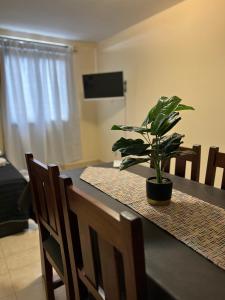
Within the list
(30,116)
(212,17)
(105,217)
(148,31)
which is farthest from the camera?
(30,116)

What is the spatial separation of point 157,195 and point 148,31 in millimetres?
2898

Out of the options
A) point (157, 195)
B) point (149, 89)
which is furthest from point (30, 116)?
point (157, 195)

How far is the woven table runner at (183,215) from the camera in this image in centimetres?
90

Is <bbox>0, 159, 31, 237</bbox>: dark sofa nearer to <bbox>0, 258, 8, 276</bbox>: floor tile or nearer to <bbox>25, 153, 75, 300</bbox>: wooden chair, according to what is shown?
<bbox>0, 258, 8, 276</bbox>: floor tile

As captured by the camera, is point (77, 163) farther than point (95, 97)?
Yes

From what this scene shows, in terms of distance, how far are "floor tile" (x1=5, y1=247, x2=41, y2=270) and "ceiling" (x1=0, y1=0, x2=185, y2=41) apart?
8.55ft

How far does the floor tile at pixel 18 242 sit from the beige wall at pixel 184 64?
6.83 feet

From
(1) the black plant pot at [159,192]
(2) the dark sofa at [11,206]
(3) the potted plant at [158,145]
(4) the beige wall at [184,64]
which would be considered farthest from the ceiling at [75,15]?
(1) the black plant pot at [159,192]

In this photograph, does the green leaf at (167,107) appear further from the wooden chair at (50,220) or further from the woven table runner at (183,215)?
the wooden chair at (50,220)

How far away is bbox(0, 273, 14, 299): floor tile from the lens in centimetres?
168

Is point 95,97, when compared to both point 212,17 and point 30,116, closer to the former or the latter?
point 30,116

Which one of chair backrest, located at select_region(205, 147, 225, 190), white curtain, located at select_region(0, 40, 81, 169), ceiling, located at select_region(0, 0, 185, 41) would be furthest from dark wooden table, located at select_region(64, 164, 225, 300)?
white curtain, located at select_region(0, 40, 81, 169)

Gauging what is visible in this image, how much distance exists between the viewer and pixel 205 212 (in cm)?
115

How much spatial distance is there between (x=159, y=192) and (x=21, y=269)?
1398 mm
